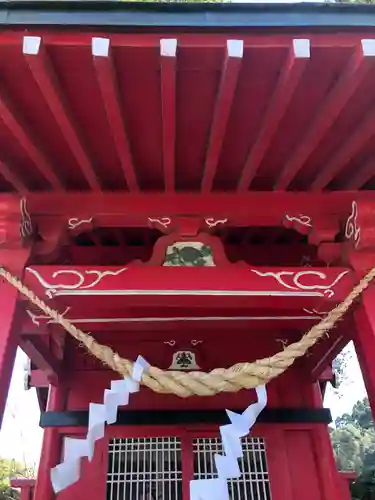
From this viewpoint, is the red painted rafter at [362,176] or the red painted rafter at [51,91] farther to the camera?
the red painted rafter at [362,176]

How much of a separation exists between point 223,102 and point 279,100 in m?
0.25

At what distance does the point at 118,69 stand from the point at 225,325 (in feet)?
6.55

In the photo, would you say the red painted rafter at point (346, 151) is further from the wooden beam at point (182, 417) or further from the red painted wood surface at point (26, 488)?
the red painted wood surface at point (26, 488)

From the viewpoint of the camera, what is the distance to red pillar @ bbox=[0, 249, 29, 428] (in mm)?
2342

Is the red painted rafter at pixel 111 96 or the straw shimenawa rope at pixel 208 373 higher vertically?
the red painted rafter at pixel 111 96

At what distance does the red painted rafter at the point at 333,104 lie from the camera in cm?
Answer: 200

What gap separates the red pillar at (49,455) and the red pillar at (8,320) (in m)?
1.70

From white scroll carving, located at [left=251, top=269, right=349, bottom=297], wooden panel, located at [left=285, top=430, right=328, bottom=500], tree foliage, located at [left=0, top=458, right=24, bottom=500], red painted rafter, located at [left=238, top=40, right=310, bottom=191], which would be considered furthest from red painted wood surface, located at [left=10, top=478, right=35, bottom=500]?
tree foliage, located at [left=0, top=458, right=24, bottom=500]

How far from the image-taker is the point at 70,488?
3.72 metres

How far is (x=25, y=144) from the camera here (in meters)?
2.42

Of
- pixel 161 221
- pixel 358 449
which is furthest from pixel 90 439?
pixel 358 449

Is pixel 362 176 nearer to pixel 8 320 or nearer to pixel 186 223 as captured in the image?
pixel 186 223

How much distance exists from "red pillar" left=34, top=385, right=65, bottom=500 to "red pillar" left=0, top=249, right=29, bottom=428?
5.56 ft

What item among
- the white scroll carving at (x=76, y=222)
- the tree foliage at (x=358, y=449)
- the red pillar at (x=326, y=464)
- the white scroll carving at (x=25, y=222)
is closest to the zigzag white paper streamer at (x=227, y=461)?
the white scroll carving at (x=76, y=222)
